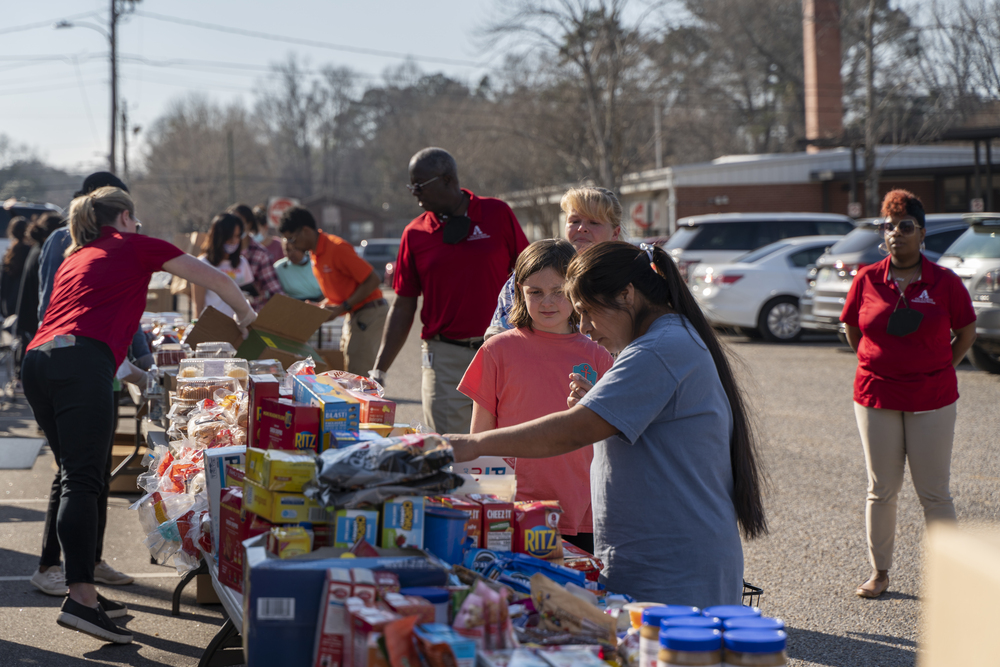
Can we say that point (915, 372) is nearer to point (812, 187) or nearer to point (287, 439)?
point (287, 439)

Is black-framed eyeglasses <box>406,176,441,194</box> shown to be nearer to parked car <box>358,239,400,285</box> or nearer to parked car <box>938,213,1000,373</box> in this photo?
parked car <box>938,213,1000,373</box>

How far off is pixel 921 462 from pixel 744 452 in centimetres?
272

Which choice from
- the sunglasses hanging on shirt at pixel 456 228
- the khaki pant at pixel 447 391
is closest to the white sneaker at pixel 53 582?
the khaki pant at pixel 447 391

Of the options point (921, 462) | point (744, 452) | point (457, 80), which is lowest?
point (921, 462)

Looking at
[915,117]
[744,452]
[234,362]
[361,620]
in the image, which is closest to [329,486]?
[361,620]

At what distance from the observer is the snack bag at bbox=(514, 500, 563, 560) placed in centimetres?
251

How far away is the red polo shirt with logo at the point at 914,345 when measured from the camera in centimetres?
492

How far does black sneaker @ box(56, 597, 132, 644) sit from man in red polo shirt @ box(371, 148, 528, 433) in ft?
6.02

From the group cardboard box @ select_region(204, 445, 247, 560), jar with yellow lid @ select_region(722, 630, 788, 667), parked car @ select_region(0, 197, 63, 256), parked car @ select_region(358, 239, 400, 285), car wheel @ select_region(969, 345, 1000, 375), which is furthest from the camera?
parked car @ select_region(358, 239, 400, 285)

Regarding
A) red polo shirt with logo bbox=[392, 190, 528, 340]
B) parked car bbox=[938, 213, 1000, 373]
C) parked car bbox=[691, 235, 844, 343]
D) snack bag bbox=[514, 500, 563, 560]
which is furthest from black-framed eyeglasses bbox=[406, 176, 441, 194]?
parked car bbox=[691, 235, 844, 343]

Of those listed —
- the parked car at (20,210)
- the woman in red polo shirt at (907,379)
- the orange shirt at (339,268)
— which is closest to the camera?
the woman in red polo shirt at (907,379)

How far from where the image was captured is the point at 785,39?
175 ft

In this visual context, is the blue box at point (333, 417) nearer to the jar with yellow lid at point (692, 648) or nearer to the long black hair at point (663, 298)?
the long black hair at point (663, 298)

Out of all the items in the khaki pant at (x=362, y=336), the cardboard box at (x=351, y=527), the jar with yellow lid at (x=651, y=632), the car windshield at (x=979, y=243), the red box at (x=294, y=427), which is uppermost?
the car windshield at (x=979, y=243)
